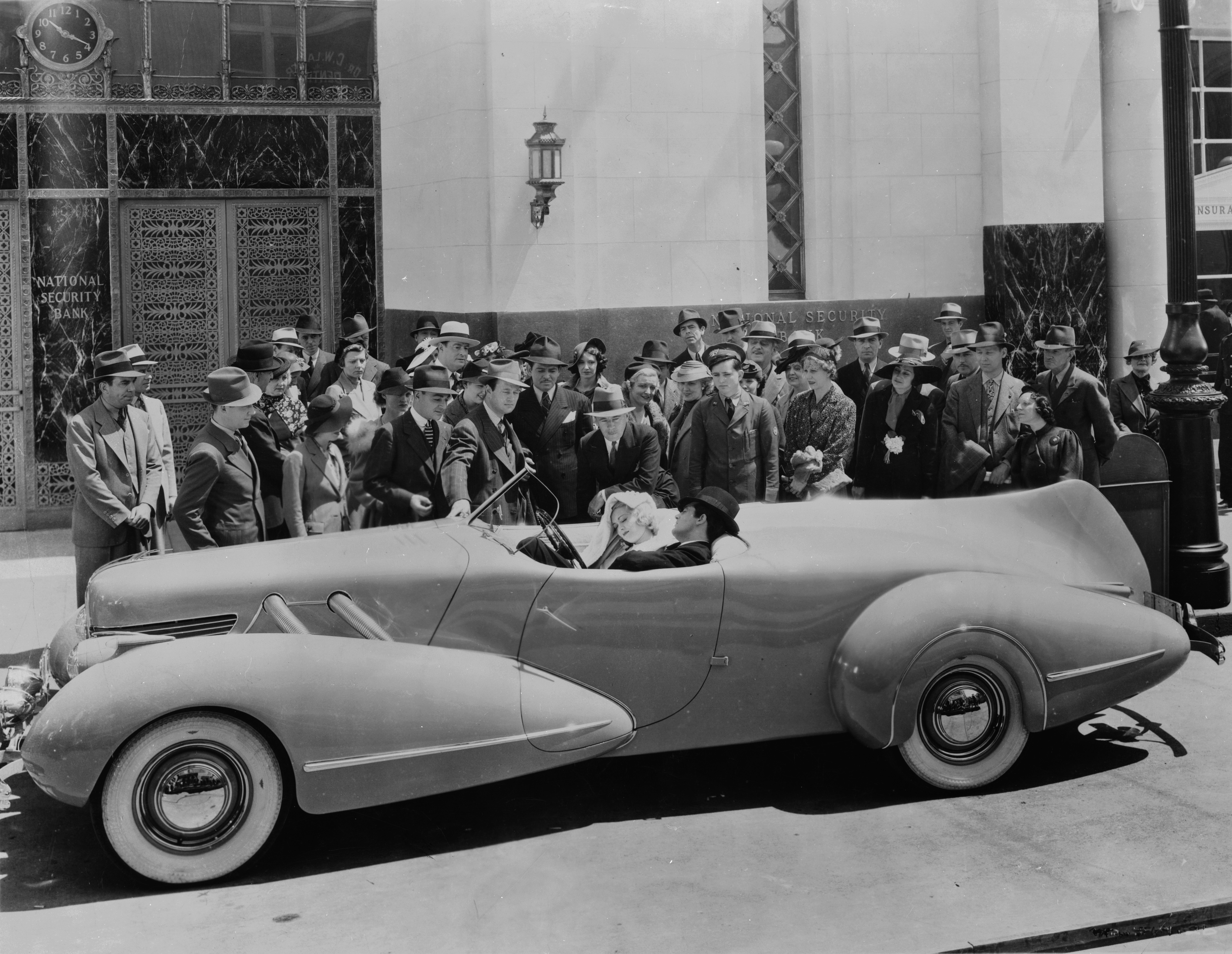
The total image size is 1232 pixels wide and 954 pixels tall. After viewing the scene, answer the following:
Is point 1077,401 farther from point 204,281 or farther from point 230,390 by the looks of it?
point 204,281

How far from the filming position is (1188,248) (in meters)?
8.84

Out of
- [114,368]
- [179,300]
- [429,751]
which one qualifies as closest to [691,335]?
[179,300]

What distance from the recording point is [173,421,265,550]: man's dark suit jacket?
717 centimetres

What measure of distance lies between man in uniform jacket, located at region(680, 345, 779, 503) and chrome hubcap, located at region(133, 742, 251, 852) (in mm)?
4204

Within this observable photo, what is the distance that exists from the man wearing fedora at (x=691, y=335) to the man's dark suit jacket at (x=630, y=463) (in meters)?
2.61

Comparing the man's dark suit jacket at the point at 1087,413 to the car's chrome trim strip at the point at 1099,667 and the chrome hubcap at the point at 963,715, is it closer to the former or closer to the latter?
the car's chrome trim strip at the point at 1099,667

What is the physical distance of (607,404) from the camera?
8.36 metres

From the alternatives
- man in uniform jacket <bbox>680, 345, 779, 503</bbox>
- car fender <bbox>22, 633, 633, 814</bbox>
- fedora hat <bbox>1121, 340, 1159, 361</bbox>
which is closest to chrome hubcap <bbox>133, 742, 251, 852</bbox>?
car fender <bbox>22, 633, 633, 814</bbox>

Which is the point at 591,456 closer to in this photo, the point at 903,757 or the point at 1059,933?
the point at 903,757

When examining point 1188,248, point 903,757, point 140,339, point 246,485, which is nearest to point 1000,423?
point 1188,248

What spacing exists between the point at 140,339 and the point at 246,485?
5.46 m

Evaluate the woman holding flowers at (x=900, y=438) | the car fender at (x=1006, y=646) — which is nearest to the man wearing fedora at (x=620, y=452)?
the woman holding flowers at (x=900, y=438)

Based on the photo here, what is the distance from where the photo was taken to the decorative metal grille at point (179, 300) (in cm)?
1223

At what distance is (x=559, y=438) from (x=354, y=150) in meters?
4.93
